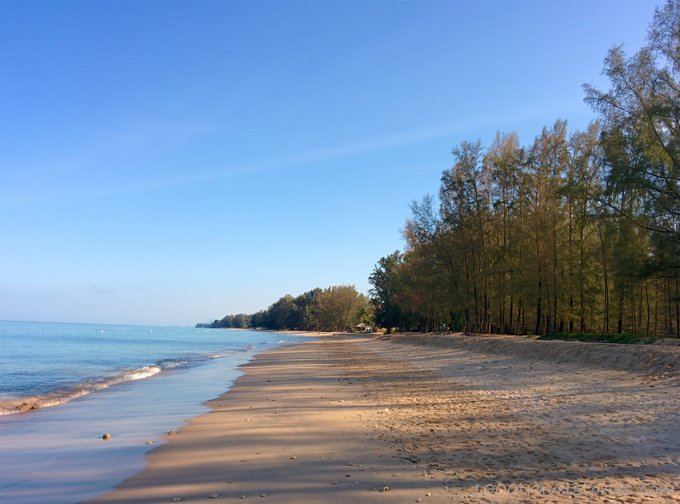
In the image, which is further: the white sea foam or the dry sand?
the white sea foam

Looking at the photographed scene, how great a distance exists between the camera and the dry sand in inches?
237

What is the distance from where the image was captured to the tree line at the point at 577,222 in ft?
71.0

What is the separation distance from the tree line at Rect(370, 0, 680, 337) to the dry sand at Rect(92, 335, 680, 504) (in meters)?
10.3

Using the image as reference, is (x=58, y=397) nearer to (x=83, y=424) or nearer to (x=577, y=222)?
(x=83, y=424)

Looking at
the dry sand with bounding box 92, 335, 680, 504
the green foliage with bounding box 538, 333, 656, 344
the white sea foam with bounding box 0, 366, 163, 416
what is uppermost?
the green foliage with bounding box 538, 333, 656, 344

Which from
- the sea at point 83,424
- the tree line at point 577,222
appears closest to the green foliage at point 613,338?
the tree line at point 577,222

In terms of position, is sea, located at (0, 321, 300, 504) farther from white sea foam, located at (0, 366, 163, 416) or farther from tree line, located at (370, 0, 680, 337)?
tree line, located at (370, 0, 680, 337)

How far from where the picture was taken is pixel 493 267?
38.9 m

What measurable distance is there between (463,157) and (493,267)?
9.92 metres

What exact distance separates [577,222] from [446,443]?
87.6 feet

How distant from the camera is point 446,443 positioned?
27.3ft

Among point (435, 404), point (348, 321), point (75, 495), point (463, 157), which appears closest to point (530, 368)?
point (435, 404)

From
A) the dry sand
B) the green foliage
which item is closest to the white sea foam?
the dry sand

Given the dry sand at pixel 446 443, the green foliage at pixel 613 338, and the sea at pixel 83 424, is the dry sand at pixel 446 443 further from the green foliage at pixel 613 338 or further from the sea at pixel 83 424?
the green foliage at pixel 613 338
